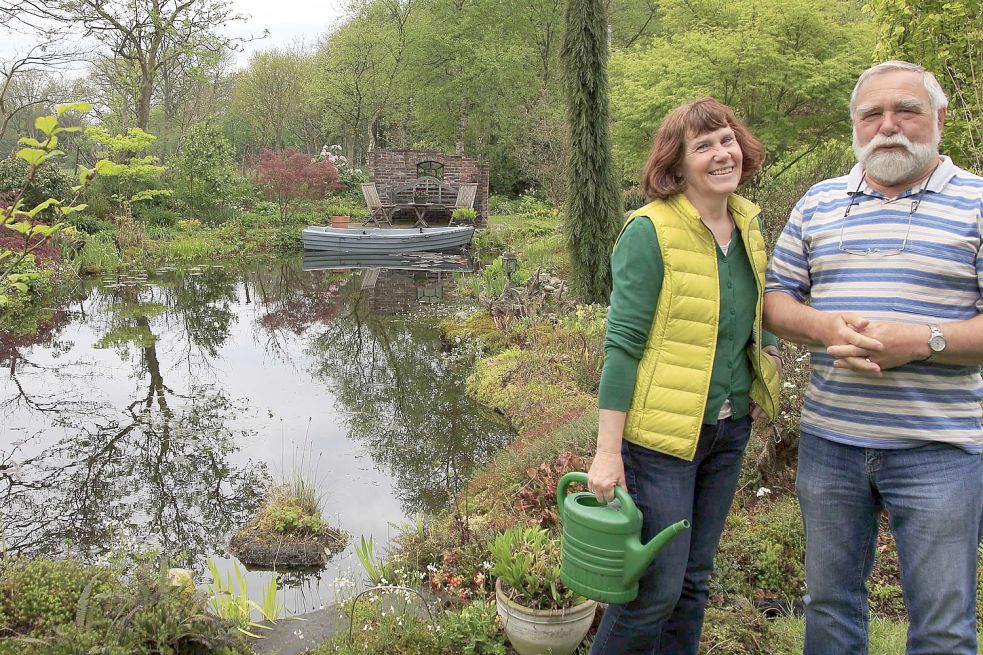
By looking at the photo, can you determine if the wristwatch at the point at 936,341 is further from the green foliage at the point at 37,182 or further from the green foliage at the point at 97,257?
the green foliage at the point at 37,182

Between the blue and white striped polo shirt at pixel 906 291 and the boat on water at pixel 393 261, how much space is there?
13.3 meters

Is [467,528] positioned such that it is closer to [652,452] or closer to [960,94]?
[652,452]

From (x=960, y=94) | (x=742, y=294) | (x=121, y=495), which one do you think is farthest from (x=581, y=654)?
(x=121, y=495)

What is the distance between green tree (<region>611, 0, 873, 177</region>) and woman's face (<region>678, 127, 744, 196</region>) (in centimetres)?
1002

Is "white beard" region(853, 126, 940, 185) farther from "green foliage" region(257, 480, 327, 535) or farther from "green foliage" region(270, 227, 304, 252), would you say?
"green foliage" region(270, 227, 304, 252)

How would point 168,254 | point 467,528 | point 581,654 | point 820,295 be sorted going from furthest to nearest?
1. point 168,254
2. point 467,528
3. point 581,654
4. point 820,295

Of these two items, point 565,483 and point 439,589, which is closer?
point 565,483

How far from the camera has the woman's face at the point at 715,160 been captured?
5.87ft

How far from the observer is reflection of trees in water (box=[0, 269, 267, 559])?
4.32 m

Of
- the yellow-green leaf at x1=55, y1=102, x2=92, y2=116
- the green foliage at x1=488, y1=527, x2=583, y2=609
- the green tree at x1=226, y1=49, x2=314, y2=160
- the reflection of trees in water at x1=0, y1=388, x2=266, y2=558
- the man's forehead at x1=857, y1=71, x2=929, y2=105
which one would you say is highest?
the green tree at x1=226, y1=49, x2=314, y2=160

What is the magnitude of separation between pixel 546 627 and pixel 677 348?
4.09ft

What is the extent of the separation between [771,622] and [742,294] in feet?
5.09

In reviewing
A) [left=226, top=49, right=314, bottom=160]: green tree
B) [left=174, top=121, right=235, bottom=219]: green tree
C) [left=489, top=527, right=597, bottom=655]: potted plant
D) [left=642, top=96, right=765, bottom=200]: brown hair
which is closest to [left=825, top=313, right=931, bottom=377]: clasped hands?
[left=642, top=96, right=765, bottom=200]: brown hair

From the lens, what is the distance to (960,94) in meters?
3.46
